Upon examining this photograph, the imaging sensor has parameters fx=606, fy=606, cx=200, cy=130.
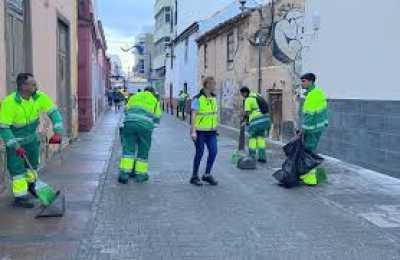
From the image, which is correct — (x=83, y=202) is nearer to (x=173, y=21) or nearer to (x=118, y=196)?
(x=118, y=196)

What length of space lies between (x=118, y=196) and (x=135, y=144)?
1487 mm

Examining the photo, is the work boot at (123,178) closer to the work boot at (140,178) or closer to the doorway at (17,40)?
the work boot at (140,178)

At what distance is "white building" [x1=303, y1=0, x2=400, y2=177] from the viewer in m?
10.1

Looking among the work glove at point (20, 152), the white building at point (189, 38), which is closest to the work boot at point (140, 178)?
the work glove at point (20, 152)

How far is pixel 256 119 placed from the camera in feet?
39.0

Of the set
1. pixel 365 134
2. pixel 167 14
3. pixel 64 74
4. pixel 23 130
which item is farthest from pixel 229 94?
pixel 167 14

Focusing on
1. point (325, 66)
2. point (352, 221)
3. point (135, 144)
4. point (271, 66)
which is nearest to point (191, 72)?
point (271, 66)

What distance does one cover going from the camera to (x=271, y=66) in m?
18.0

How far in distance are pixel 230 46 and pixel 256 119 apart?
1177cm

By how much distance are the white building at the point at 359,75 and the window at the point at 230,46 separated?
8848 millimetres

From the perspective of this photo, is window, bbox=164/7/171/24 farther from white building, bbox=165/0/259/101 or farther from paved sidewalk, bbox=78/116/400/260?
paved sidewalk, bbox=78/116/400/260

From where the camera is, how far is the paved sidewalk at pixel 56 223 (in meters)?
5.64

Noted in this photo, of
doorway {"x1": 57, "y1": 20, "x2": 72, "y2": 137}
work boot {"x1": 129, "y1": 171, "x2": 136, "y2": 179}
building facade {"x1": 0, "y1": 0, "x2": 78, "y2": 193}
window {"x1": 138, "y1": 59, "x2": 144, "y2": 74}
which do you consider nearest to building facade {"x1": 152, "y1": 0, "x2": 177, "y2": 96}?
window {"x1": 138, "y1": 59, "x2": 144, "y2": 74}

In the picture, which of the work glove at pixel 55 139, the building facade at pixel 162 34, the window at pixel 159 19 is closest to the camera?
the work glove at pixel 55 139
